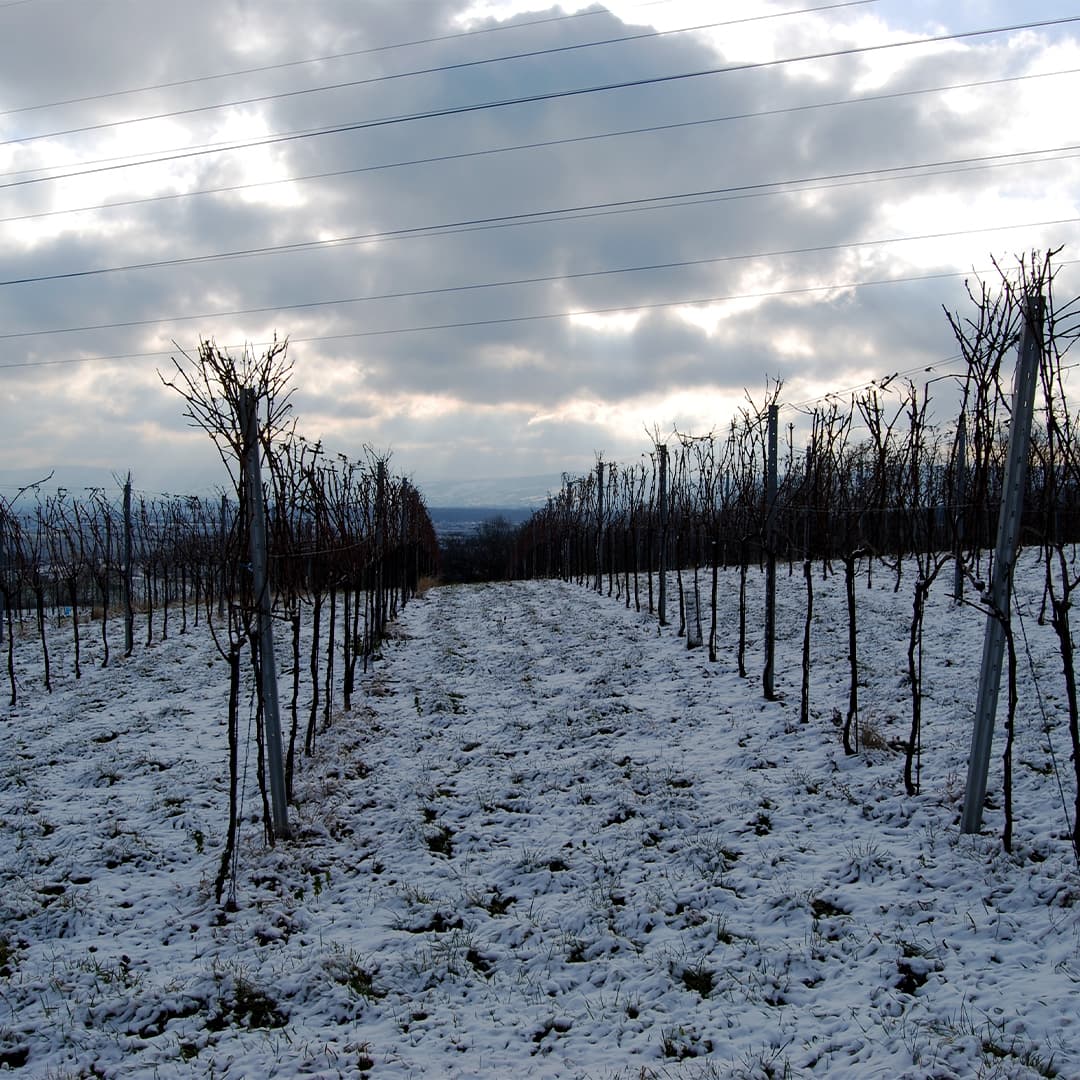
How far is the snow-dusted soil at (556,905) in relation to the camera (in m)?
3.38

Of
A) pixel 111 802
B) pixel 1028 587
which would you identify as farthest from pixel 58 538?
pixel 1028 587

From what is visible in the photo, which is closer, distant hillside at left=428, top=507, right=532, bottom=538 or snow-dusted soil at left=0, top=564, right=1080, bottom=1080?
snow-dusted soil at left=0, top=564, right=1080, bottom=1080

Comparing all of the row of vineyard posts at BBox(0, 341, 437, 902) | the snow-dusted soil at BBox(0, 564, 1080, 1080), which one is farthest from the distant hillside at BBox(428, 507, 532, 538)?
the snow-dusted soil at BBox(0, 564, 1080, 1080)

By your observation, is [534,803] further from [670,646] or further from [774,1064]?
[670,646]

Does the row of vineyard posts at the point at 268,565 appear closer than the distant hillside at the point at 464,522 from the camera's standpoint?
Yes

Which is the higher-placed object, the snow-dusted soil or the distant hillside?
the distant hillside

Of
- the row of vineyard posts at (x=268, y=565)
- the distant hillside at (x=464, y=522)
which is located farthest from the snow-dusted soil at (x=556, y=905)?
the distant hillside at (x=464, y=522)

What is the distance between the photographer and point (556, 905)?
15.3 ft

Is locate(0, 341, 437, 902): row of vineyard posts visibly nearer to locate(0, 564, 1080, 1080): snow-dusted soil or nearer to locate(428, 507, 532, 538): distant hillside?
locate(0, 564, 1080, 1080): snow-dusted soil

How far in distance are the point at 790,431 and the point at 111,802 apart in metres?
8.90

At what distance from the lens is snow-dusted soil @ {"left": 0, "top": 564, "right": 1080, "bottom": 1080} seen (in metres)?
3.38

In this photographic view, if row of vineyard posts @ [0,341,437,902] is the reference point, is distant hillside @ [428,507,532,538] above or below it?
above

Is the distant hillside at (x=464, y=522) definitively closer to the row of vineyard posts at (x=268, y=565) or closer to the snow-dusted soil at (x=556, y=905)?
the row of vineyard posts at (x=268, y=565)

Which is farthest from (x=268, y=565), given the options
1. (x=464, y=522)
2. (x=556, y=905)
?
(x=464, y=522)
